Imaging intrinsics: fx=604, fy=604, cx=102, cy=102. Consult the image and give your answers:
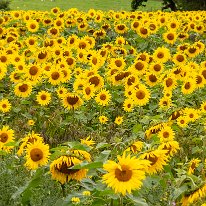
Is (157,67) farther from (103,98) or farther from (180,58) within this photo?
(103,98)

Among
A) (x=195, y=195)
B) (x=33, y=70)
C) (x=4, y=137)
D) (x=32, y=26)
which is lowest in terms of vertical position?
(x=195, y=195)

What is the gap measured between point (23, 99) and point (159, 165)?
3.79 metres

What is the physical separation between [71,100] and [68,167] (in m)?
2.76

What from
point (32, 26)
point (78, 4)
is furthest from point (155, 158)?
point (78, 4)

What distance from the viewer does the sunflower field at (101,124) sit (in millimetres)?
3125

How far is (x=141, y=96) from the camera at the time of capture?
239 inches

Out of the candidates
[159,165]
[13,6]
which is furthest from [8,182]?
[13,6]

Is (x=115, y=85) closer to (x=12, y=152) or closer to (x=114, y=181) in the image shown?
(x=12, y=152)

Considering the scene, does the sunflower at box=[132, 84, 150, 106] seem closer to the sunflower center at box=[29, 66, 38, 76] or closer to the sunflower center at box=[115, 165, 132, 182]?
the sunflower center at box=[29, 66, 38, 76]

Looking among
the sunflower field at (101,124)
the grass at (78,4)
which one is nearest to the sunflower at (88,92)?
the sunflower field at (101,124)

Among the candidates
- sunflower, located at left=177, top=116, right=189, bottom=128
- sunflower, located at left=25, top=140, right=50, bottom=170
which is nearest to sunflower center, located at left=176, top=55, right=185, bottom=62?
sunflower, located at left=177, top=116, right=189, bottom=128

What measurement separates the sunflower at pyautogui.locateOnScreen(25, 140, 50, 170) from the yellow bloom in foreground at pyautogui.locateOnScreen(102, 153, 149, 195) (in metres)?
0.93

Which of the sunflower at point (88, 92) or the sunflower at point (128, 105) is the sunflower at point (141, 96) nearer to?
the sunflower at point (128, 105)

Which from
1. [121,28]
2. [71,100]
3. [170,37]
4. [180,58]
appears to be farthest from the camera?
[121,28]
